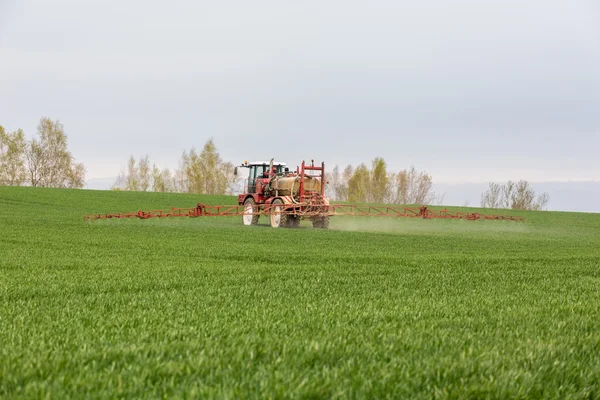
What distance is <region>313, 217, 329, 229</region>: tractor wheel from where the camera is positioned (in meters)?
22.2

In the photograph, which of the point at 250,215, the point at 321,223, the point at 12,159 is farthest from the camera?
the point at 12,159

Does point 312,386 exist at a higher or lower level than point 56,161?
lower

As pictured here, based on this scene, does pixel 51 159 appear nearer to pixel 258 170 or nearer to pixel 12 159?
→ pixel 12 159

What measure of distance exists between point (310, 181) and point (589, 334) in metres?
17.0

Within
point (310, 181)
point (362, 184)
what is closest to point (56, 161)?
point (362, 184)

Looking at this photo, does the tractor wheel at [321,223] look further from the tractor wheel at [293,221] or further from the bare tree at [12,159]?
the bare tree at [12,159]

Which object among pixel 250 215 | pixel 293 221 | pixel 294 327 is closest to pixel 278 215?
pixel 293 221

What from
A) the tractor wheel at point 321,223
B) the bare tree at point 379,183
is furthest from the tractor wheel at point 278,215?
the bare tree at point 379,183

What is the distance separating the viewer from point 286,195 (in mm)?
22031

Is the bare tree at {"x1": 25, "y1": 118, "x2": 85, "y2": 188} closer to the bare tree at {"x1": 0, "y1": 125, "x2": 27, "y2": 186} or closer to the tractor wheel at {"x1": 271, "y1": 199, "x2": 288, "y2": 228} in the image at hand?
the bare tree at {"x1": 0, "y1": 125, "x2": 27, "y2": 186}

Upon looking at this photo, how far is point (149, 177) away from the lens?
65.4 meters

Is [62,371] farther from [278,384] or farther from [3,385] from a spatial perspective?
[278,384]

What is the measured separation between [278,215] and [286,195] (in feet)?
2.82

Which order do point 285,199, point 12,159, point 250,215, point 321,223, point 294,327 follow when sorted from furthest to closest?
point 12,159 → point 250,215 → point 321,223 → point 285,199 → point 294,327
